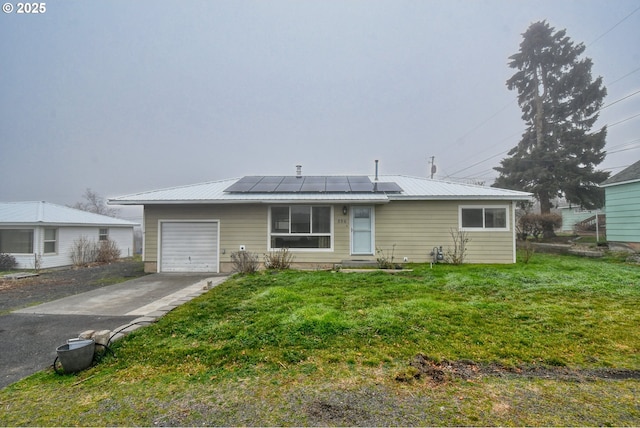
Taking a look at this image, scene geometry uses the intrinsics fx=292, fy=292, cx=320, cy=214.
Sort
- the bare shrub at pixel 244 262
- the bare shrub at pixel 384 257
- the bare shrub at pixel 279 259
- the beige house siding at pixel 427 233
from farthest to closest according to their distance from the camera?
the beige house siding at pixel 427 233 → the bare shrub at pixel 279 259 → the bare shrub at pixel 384 257 → the bare shrub at pixel 244 262

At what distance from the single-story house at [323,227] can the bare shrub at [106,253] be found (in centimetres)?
783

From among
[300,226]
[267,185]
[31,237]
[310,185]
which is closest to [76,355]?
[300,226]

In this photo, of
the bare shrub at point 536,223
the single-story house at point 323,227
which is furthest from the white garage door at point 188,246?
the bare shrub at point 536,223

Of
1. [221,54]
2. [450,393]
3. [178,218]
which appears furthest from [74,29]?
[450,393]

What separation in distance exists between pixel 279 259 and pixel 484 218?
23.8 feet

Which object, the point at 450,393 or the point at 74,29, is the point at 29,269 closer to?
the point at 74,29

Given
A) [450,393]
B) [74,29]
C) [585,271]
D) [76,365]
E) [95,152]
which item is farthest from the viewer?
[95,152]

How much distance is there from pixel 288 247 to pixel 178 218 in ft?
13.3

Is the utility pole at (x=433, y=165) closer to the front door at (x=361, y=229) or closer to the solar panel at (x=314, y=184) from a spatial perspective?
the solar panel at (x=314, y=184)

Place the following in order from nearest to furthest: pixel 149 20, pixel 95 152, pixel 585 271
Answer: pixel 585 271
pixel 149 20
pixel 95 152

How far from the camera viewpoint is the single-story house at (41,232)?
13.6 metres

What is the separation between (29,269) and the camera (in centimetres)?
1348

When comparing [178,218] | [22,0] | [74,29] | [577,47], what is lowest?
[178,218]

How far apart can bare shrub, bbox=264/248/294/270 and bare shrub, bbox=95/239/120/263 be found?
11.5 meters
